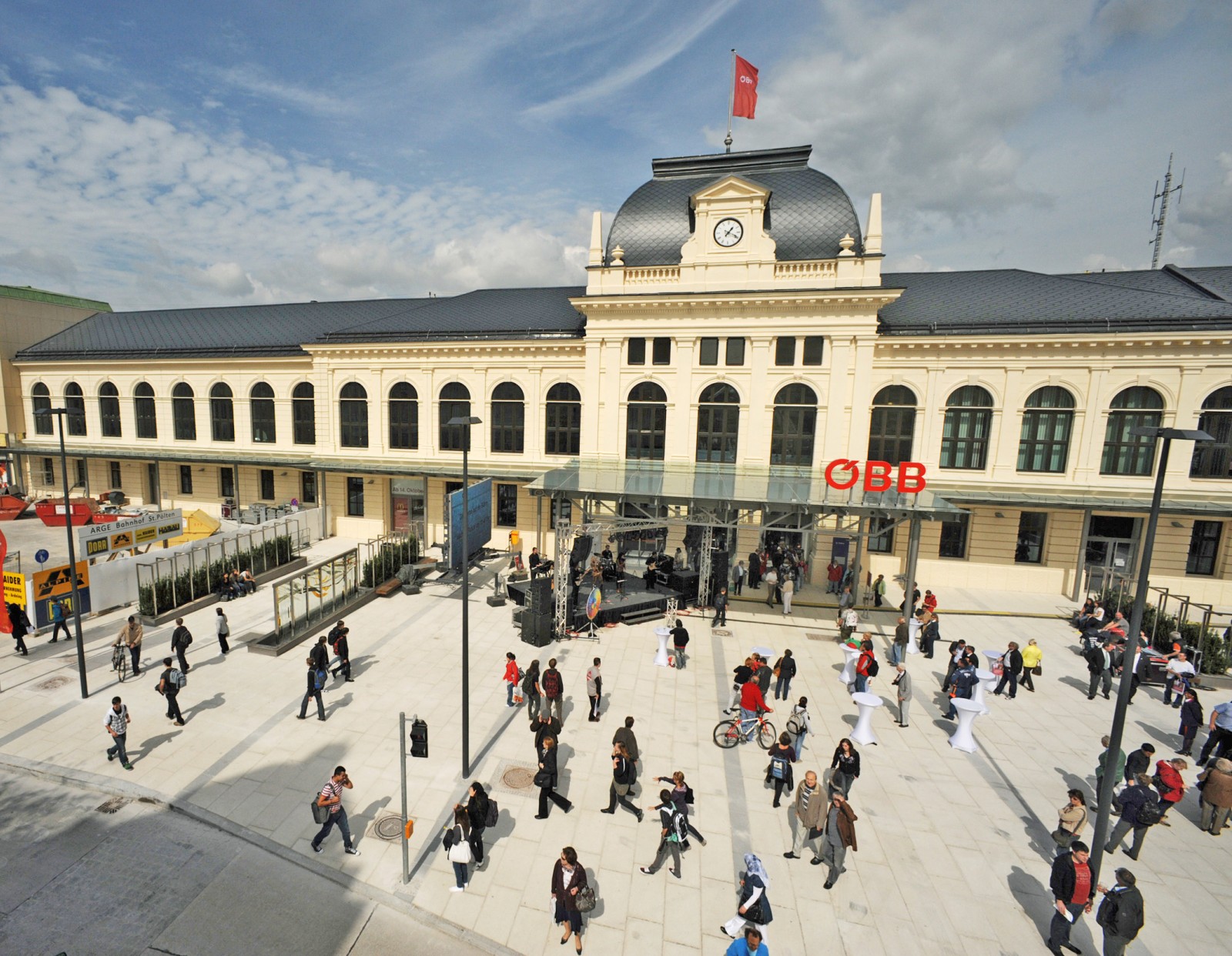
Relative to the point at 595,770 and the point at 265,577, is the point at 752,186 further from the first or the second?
the point at 265,577

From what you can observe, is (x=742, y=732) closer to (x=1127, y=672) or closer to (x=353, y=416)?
(x=1127, y=672)

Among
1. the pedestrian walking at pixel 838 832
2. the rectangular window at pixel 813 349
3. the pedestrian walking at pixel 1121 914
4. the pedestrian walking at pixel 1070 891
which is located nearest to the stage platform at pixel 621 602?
the pedestrian walking at pixel 838 832

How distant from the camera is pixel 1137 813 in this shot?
30.5ft

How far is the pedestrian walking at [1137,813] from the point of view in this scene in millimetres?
9188

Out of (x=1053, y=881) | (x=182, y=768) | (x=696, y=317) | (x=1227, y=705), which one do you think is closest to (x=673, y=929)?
(x=1053, y=881)

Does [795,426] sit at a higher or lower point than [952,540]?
higher

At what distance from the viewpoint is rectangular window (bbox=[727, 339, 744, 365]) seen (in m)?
A: 25.1

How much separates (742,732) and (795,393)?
16560 mm

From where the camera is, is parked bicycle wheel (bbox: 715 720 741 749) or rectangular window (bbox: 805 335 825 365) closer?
parked bicycle wheel (bbox: 715 720 741 749)

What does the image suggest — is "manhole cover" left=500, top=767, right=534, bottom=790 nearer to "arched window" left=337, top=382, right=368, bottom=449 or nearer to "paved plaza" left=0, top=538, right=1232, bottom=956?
"paved plaza" left=0, top=538, right=1232, bottom=956

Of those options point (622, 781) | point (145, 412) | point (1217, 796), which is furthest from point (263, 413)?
point (1217, 796)

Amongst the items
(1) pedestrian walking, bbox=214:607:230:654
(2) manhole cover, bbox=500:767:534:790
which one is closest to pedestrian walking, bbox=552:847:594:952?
(2) manhole cover, bbox=500:767:534:790

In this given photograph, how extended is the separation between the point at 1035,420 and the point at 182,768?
31.4 m

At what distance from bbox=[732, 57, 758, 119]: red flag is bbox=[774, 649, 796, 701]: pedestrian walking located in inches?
975
